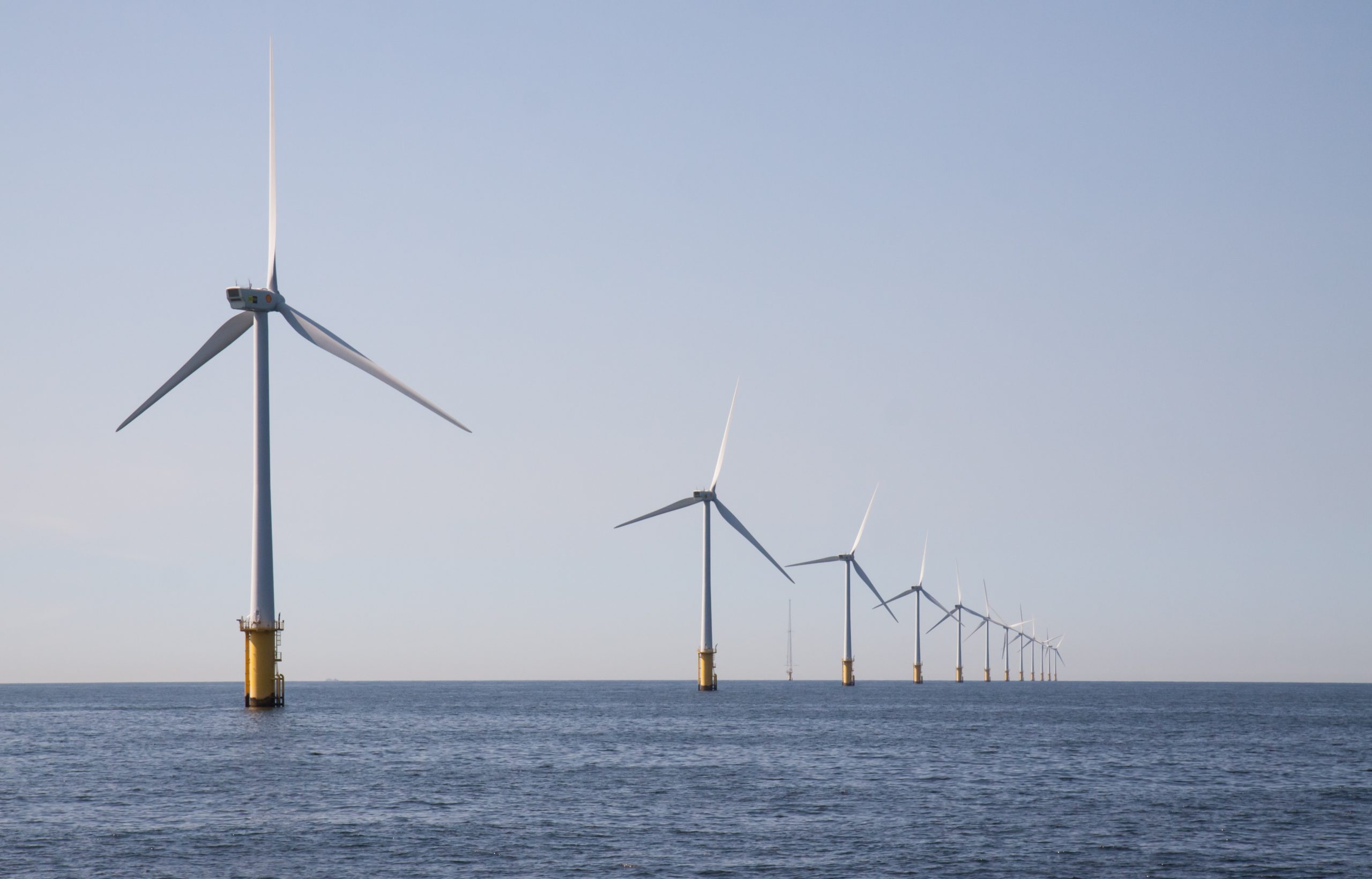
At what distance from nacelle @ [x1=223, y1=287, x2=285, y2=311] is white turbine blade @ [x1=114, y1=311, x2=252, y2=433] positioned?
73cm

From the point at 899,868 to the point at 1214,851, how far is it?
13.1 metres

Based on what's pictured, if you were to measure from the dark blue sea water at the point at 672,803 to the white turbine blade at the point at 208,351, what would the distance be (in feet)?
88.2

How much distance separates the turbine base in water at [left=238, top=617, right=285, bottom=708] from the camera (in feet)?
349

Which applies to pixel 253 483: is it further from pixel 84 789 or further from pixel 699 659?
pixel 699 659

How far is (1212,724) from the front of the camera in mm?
143625

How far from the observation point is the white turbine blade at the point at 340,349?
317ft

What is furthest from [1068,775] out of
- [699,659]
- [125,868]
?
[699,659]

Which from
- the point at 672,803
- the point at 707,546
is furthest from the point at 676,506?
the point at 672,803

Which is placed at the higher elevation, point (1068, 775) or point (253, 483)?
point (253, 483)

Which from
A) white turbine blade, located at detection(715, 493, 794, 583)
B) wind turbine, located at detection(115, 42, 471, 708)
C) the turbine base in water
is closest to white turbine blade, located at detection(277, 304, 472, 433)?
wind turbine, located at detection(115, 42, 471, 708)

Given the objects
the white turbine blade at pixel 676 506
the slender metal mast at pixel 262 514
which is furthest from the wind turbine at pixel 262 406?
the white turbine blade at pixel 676 506

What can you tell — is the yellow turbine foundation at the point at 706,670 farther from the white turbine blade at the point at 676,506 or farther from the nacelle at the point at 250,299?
the nacelle at the point at 250,299

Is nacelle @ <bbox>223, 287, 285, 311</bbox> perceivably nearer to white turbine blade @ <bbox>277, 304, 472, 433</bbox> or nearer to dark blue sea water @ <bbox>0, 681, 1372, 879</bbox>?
white turbine blade @ <bbox>277, 304, 472, 433</bbox>

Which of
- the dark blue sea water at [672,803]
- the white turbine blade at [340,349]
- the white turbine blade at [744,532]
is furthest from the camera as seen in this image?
the white turbine blade at [744,532]
